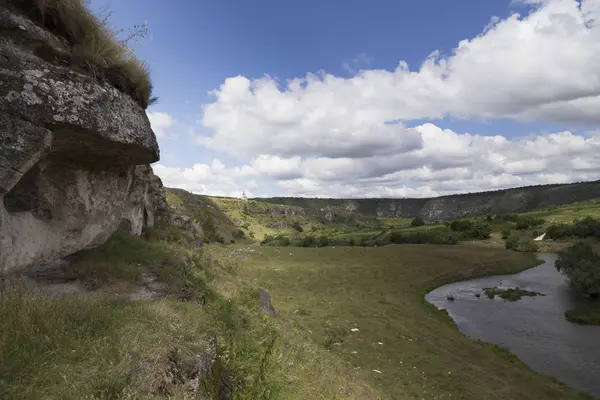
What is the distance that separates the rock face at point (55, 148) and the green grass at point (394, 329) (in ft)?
25.2

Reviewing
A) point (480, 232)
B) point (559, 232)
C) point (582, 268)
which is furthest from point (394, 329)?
point (559, 232)

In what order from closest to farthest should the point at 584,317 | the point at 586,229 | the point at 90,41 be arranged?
1. the point at 90,41
2. the point at 584,317
3. the point at 586,229

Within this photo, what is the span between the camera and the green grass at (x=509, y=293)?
43897 millimetres

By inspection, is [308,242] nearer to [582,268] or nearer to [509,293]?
[509,293]

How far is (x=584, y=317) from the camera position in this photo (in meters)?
34.6

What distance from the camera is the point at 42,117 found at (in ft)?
23.4

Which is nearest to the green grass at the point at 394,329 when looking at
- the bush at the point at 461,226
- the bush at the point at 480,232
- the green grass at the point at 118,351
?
the green grass at the point at 118,351

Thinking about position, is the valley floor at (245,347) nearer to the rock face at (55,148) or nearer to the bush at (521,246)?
the rock face at (55,148)

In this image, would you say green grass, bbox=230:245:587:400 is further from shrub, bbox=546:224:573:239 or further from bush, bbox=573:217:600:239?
shrub, bbox=546:224:573:239

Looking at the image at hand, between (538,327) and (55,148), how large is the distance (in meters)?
39.1

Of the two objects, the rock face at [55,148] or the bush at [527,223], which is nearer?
the rock face at [55,148]

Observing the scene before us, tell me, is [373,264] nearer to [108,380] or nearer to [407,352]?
[407,352]

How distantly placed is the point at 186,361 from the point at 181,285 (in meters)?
5.95

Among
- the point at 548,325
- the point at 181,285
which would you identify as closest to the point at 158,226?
the point at 181,285
